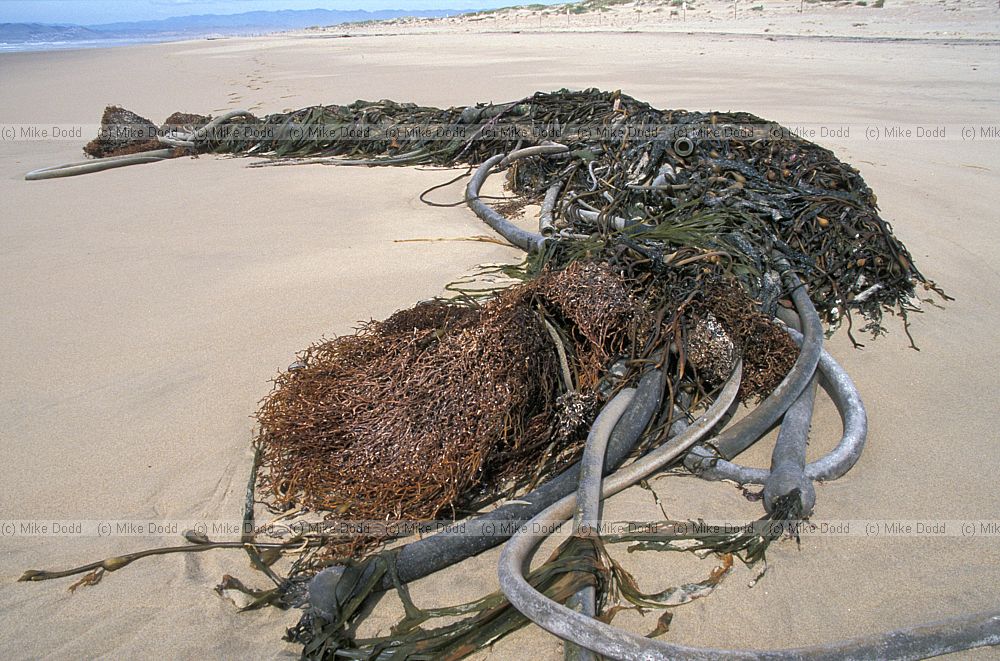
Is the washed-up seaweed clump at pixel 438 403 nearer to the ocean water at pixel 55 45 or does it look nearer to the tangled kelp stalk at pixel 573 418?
the tangled kelp stalk at pixel 573 418

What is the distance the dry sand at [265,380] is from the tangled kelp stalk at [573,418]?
0.29ft

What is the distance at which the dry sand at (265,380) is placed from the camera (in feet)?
5.36

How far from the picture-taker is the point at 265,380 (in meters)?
2.65

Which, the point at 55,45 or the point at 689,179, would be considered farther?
the point at 55,45

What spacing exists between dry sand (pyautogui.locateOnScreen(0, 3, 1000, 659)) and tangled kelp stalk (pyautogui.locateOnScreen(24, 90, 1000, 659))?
0.29ft

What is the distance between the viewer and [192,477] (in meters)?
2.14

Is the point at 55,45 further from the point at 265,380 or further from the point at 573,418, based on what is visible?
the point at 573,418

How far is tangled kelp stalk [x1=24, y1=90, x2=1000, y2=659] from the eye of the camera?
1573 millimetres

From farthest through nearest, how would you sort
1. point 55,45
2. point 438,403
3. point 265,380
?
point 55,45 → point 265,380 → point 438,403

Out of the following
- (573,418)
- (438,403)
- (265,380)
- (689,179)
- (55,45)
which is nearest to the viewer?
(438,403)

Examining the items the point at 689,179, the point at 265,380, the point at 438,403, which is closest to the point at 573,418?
the point at 438,403

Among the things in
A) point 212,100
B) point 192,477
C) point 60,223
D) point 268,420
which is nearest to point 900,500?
point 268,420

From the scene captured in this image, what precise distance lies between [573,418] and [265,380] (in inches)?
53.2

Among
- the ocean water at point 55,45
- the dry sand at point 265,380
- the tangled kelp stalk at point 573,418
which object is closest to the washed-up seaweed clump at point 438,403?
the tangled kelp stalk at point 573,418
